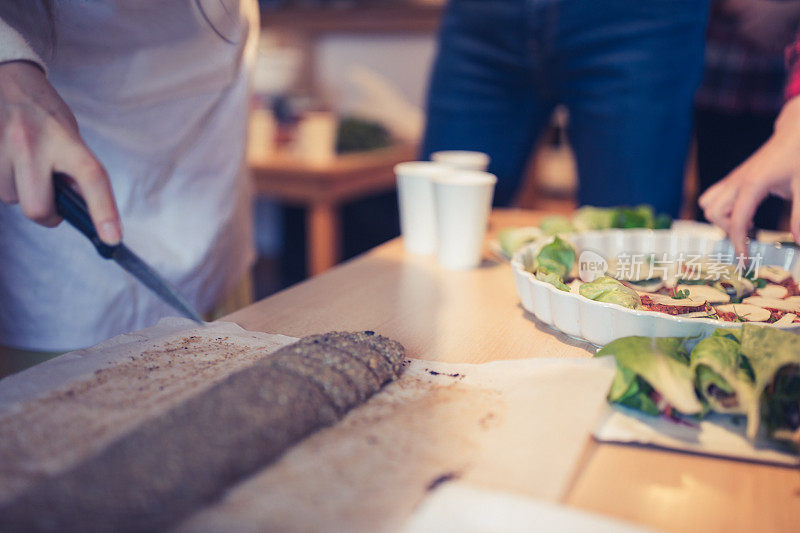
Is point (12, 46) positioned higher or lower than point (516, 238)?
higher

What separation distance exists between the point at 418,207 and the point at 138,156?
16.8 inches

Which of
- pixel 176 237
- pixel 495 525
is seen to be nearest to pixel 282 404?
pixel 495 525

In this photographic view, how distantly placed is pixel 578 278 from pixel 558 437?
32 centimetres

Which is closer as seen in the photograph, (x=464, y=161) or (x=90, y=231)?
(x=90, y=231)

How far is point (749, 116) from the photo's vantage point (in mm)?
1459

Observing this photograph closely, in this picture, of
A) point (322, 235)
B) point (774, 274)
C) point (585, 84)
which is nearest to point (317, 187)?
point (322, 235)

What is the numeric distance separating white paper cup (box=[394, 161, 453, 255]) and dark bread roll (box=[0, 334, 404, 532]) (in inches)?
19.4

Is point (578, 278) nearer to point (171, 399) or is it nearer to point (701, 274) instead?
point (701, 274)

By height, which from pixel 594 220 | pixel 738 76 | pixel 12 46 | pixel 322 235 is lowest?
pixel 322 235

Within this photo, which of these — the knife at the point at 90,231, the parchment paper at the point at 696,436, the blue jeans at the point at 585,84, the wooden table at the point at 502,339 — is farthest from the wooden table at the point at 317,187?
the parchment paper at the point at 696,436

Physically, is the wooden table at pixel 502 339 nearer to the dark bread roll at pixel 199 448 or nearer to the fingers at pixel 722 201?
the dark bread roll at pixel 199 448

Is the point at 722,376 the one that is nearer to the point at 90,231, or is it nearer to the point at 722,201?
the point at 722,201

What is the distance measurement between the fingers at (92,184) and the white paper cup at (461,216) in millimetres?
458

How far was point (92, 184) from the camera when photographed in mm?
501
